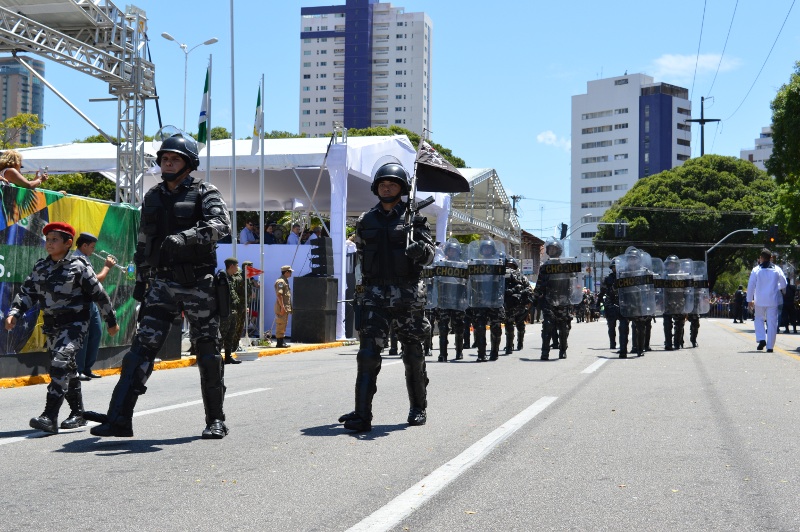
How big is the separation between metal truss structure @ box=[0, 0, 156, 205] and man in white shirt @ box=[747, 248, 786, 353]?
41.8 ft

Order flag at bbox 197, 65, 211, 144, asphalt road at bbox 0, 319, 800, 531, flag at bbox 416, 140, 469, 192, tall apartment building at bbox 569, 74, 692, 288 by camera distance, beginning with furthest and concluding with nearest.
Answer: tall apartment building at bbox 569, 74, 692, 288 < flag at bbox 197, 65, 211, 144 < flag at bbox 416, 140, 469, 192 < asphalt road at bbox 0, 319, 800, 531

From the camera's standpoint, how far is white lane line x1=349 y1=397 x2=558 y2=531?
173 inches

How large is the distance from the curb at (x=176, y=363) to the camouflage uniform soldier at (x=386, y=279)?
174 inches

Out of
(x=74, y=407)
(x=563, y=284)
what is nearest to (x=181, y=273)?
(x=74, y=407)

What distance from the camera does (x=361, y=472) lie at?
5.62 meters

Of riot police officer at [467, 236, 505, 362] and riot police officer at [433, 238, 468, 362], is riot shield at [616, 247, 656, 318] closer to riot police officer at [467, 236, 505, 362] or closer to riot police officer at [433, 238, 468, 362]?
riot police officer at [467, 236, 505, 362]

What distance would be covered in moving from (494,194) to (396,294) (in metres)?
43.5

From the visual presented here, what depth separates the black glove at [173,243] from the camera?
6387mm

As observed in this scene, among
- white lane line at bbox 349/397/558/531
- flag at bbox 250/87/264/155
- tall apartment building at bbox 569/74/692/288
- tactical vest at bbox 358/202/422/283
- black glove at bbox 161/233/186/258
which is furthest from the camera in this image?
tall apartment building at bbox 569/74/692/288

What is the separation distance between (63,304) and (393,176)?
2.70 meters

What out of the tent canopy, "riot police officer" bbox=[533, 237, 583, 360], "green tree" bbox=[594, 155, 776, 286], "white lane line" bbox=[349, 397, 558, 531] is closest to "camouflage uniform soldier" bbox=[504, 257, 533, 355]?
"riot police officer" bbox=[533, 237, 583, 360]

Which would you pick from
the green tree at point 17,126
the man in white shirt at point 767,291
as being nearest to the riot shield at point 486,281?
the man in white shirt at point 767,291

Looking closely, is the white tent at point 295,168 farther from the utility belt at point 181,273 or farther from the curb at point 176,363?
the utility belt at point 181,273

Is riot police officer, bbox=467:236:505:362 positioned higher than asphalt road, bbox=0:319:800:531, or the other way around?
riot police officer, bbox=467:236:505:362
